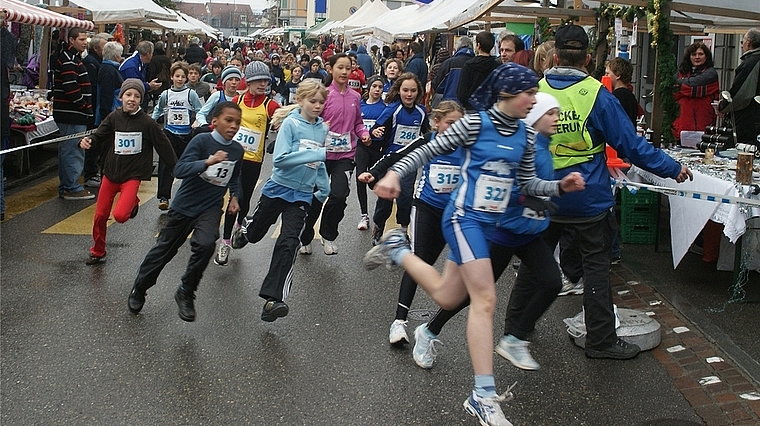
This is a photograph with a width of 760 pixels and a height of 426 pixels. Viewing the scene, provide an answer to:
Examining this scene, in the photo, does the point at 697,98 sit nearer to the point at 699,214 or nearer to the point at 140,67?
the point at 699,214

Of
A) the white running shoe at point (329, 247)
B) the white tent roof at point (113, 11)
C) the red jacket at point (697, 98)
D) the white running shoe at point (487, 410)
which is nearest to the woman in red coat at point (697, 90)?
the red jacket at point (697, 98)

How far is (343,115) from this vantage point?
28.6ft

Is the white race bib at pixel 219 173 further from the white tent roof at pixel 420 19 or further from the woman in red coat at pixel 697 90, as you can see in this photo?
the white tent roof at pixel 420 19

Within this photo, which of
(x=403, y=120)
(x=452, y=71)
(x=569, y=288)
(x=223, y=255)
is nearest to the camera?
(x=569, y=288)

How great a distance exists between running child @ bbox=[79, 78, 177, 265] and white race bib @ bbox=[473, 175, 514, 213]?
415 cm

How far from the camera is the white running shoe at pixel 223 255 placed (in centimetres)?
848

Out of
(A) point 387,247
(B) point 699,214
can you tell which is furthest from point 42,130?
(B) point 699,214

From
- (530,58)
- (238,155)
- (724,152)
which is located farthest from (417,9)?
(238,155)

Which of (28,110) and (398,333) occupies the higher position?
(28,110)

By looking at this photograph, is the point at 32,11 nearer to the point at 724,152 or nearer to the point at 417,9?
the point at 724,152

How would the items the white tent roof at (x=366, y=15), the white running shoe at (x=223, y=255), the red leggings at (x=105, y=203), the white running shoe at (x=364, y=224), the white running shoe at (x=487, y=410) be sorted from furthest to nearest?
the white tent roof at (x=366, y=15) → the white running shoe at (x=364, y=224) → the white running shoe at (x=223, y=255) → the red leggings at (x=105, y=203) → the white running shoe at (x=487, y=410)

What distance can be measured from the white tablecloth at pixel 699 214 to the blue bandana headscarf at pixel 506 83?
2.69 m

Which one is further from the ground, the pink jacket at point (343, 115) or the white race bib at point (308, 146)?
the pink jacket at point (343, 115)

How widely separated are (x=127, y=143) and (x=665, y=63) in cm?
522
